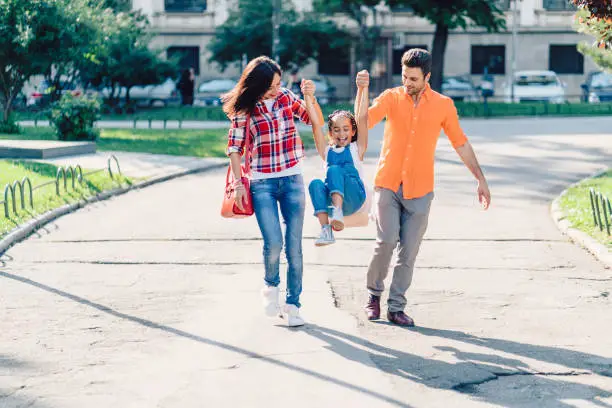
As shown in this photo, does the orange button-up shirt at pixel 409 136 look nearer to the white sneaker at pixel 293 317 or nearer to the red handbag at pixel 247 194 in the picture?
the red handbag at pixel 247 194

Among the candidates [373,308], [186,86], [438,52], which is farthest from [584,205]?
[186,86]

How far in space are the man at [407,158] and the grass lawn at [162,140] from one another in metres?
14.6

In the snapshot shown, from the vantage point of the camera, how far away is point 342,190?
7512 millimetres

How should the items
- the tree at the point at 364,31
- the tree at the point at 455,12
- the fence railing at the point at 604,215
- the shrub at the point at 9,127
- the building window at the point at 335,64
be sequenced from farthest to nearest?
the building window at the point at 335,64, the tree at the point at 364,31, the tree at the point at 455,12, the shrub at the point at 9,127, the fence railing at the point at 604,215

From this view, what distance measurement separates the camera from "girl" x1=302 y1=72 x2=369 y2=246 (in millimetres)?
7488

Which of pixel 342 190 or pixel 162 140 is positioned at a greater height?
pixel 342 190

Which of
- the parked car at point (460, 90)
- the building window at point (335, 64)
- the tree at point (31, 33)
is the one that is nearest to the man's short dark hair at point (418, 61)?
the tree at point (31, 33)

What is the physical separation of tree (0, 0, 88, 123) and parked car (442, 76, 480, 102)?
22131mm

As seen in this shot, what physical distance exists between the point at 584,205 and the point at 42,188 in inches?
277

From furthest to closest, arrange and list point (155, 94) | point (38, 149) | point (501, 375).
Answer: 1. point (155, 94)
2. point (38, 149)
3. point (501, 375)

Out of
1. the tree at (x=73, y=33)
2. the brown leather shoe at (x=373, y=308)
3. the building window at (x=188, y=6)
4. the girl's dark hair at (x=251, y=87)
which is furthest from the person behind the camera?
the building window at (x=188, y=6)

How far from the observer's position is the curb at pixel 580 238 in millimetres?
10500

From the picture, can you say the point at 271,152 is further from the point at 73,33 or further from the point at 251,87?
the point at 73,33

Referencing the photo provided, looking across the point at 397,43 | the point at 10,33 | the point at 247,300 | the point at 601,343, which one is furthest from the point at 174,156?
the point at 397,43
